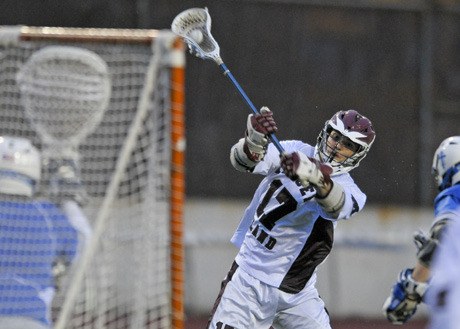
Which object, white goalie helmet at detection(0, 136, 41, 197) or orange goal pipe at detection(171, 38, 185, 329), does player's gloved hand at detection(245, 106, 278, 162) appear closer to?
orange goal pipe at detection(171, 38, 185, 329)

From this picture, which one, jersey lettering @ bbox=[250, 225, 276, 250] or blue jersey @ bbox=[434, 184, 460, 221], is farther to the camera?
jersey lettering @ bbox=[250, 225, 276, 250]

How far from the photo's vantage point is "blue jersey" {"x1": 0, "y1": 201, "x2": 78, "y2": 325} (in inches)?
246

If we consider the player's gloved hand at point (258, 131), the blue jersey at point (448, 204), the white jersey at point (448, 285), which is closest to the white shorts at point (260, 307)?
the player's gloved hand at point (258, 131)

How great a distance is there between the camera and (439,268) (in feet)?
15.3

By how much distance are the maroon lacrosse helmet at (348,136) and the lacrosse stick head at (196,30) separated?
0.65m

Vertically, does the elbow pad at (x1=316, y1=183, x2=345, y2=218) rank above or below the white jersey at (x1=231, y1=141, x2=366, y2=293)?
above

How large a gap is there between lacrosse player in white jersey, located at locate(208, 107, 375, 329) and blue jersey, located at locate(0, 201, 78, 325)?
0.82 m

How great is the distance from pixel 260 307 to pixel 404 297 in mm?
1096

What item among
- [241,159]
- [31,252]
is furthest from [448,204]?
[31,252]

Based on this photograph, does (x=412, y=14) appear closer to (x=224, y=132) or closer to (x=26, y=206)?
(x=224, y=132)

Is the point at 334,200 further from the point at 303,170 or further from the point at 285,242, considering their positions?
the point at 285,242

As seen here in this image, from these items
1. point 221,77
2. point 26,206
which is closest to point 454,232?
point 26,206

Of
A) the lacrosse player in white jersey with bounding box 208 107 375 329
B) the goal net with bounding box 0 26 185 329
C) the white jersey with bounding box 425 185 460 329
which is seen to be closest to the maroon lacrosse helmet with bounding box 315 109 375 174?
the lacrosse player in white jersey with bounding box 208 107 375 329

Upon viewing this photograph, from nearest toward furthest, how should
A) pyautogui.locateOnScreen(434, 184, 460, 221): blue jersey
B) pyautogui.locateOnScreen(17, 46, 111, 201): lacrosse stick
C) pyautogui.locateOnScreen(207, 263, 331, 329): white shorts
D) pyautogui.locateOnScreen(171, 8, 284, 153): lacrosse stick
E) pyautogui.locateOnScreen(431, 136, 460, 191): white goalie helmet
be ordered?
pyautogui.locateOnScreen(434, 184, 460, 221): blue jersey → pyautogui.locateOnScreen(431, 136, 460, 191): white goalie helmet → pyautogui.locateOnScreen(207, 263, 331, 329): white shorts → pyautogui.locateOnScreen(171, 8, 284, 153): lacrosse stick → pyautogui.locateOnScreen(17, 46, 111, 201): lacrosse stick
